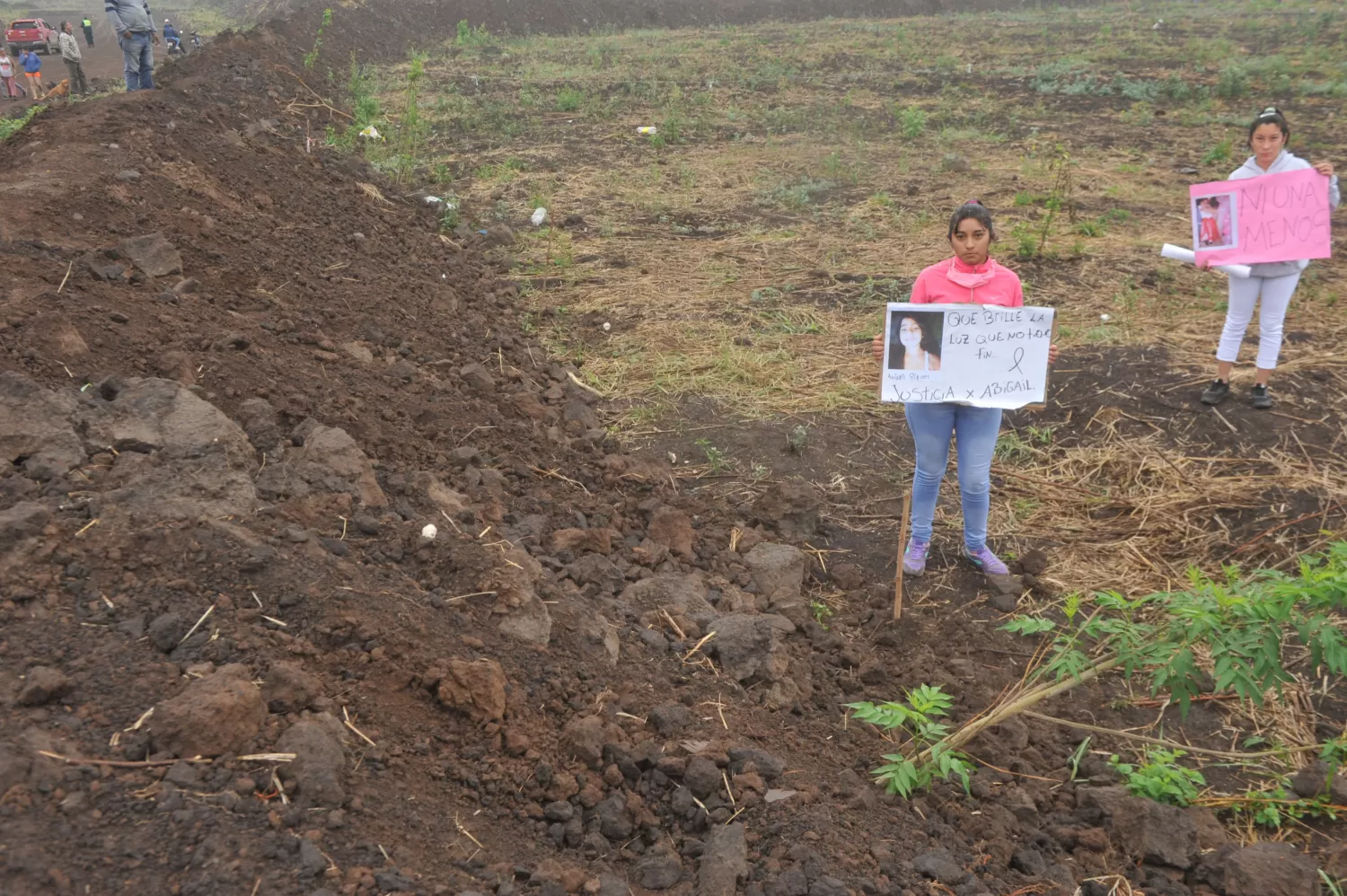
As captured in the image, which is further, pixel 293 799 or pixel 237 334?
pixel 237 334

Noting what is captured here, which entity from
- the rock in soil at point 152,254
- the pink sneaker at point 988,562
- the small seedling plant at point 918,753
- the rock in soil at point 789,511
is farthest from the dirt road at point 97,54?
the small seedling plant at point 918,753

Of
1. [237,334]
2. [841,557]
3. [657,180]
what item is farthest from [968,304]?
[657,180]

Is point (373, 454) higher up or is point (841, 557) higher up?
point (373, 454)

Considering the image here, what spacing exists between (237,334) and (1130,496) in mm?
4453

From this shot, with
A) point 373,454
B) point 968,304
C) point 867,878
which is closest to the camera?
point 867,878

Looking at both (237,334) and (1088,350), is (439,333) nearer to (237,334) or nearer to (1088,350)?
(237,334)

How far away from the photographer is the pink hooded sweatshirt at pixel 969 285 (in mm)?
4023

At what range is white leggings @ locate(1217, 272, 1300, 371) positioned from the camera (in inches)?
223

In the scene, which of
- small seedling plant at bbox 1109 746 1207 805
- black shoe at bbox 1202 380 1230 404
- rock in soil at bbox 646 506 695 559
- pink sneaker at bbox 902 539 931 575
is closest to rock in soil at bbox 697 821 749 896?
small seedling plant at bbox 1109 746 1207 805

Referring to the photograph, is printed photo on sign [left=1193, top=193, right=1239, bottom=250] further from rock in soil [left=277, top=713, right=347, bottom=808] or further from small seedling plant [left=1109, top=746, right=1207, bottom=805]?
rock in soil [left=277, top=713, right=347, bottom=808]

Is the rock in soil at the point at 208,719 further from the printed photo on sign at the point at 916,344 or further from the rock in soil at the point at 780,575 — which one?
the printed photo on sign at the point at 916,344

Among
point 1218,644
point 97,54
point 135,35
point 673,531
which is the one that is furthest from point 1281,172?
point 97,54

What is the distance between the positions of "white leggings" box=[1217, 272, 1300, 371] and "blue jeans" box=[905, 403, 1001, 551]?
93.5 inches

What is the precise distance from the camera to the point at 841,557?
4.80 meters
